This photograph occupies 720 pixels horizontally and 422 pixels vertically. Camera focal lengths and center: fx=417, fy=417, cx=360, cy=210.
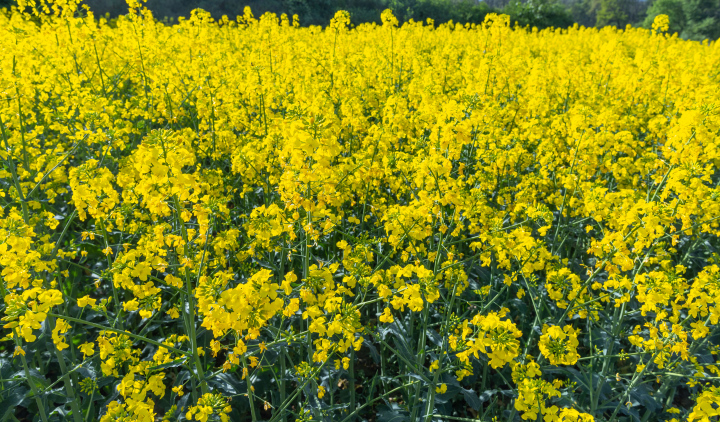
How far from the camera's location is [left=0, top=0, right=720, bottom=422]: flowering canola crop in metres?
2.07

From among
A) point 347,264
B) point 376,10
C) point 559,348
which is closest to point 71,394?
point 347,264

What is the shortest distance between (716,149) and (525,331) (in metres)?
2.03

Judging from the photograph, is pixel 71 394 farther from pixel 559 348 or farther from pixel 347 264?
pixel 559 348

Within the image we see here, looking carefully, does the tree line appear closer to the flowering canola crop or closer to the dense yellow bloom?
the flowering canola crop

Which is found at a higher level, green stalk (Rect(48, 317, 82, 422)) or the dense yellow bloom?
the dense yellow bloom

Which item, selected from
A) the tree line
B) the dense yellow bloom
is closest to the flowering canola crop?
the dense yellow bloom

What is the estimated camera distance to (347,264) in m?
2.66

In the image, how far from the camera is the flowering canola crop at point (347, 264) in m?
2.07

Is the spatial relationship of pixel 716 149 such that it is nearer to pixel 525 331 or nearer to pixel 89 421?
pixel 525 331

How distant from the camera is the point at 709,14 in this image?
44.7 metres

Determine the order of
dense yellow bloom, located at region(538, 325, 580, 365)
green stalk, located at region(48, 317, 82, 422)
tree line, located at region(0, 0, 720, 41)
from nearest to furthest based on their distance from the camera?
dense yellow bloom, located at region(538, 325, 580, 365)
green stalk, located at region(48, 317, 82, 422)
tree line, located at region(0, 0, 720, 41)

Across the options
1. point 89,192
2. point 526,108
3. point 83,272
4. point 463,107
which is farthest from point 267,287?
point 526,108

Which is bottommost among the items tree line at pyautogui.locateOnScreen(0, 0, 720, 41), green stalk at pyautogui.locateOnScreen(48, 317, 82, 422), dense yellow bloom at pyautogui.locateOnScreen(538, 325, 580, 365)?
green stalk at pyautogui.locateOnScreen(48, 317, 82, 422)

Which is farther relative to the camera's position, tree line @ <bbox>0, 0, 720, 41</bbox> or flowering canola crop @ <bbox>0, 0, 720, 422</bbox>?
tree line @ <bbox>0, 0, 720, 41</bbox>
